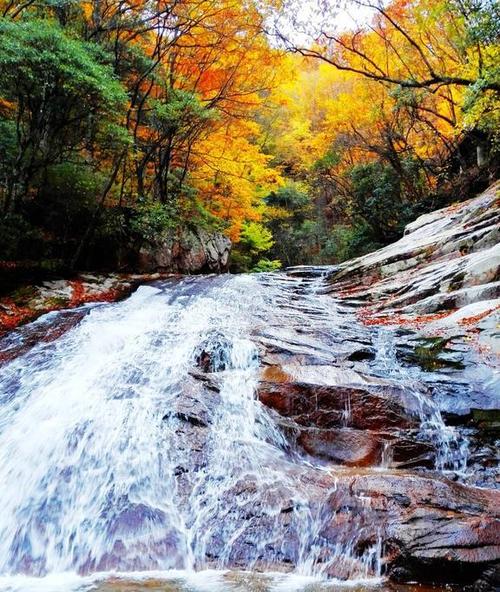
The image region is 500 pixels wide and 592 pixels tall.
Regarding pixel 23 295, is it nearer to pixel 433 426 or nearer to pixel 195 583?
pixel 195 583

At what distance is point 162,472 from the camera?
4.11 metres

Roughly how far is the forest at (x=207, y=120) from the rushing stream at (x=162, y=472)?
17.0 ft

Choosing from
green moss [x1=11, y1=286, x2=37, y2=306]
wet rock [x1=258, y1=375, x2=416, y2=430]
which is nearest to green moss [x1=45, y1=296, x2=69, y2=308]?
green moss [x1=11, y1=286, x2=37, y2=306]

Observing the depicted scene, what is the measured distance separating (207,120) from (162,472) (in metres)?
13.3

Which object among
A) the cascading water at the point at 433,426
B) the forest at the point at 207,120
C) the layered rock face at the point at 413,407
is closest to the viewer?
the layered rock face at the point at 413,407

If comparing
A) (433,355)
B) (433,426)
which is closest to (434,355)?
(433,355)

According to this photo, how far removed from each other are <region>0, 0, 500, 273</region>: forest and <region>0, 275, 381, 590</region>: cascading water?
528cm

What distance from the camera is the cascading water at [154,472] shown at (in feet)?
10.9

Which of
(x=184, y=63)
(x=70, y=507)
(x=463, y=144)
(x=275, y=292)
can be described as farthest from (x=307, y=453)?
(x=463, y=144)

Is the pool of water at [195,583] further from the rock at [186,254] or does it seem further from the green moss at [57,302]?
the rock at [186,254]

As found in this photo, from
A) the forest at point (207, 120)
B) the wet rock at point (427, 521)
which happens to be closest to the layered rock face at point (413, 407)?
the wet rock at point (427, 521)

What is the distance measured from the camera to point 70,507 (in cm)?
376

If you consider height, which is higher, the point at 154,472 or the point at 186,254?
the point at 186,254

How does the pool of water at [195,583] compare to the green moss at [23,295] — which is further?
the green moss at [23,295]
